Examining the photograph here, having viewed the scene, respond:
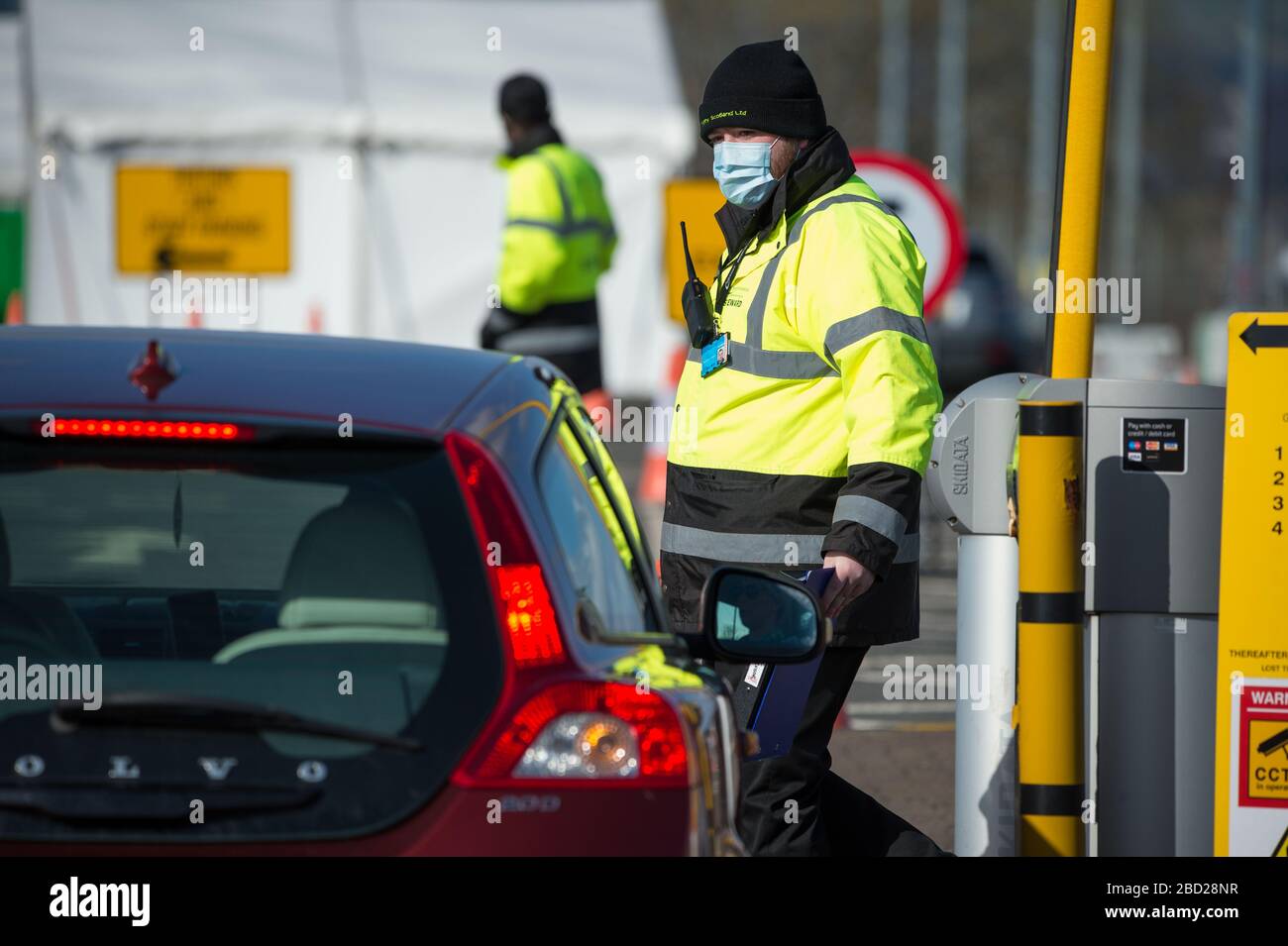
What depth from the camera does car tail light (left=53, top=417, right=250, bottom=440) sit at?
291 centimetres

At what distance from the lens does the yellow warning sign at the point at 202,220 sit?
16031 mm

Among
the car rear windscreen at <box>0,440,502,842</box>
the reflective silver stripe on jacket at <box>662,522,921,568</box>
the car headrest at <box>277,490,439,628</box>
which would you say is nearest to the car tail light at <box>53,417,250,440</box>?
the car rear windscreen at <box>0,440,502,842</box>

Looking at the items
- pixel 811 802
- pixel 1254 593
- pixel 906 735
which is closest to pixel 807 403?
pixel 811 802

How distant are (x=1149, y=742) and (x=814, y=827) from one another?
75 centimetres

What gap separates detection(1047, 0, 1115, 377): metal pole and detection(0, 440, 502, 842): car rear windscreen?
263cm

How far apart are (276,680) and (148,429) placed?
35cm

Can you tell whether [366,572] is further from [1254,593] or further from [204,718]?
[1254,593]

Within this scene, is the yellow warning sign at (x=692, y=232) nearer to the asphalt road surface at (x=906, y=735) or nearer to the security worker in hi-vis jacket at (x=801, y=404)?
the asphalt road surface at (x=906, y=735)

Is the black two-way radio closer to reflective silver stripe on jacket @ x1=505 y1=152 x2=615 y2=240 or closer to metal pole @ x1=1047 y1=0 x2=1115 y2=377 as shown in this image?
metal pole @ x1=1047 y1=0 x2=1115 y2=377

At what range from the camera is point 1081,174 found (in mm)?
5398

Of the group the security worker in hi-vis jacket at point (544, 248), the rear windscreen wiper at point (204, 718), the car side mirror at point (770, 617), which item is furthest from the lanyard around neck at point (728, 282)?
the security worker in hi-vis jacket at point (544, 248)
